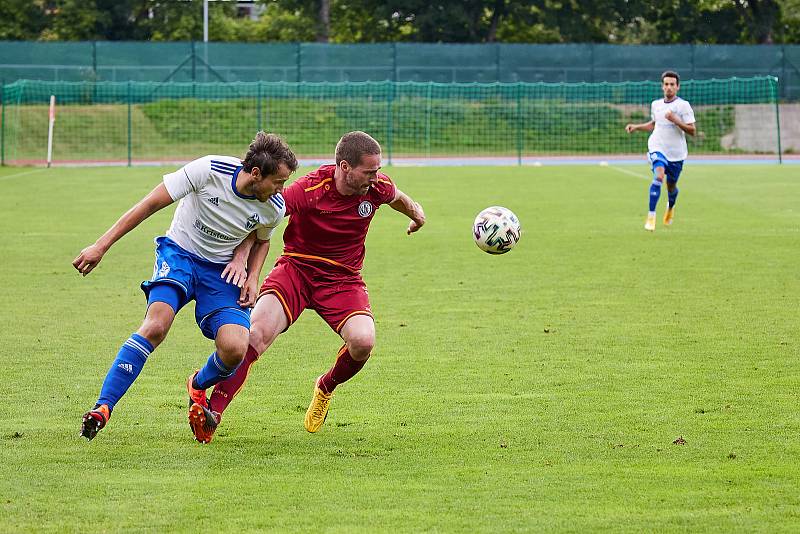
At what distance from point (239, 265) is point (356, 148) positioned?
2.87 feet

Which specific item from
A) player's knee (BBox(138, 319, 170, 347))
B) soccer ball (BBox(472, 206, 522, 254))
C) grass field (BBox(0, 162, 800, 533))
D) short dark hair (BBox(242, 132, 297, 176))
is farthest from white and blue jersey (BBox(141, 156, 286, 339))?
soccer ball (BBox(472, 206, 522, 254))

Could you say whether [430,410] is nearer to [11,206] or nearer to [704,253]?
[704,253]

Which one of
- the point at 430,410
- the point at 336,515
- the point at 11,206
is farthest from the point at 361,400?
the point at 11,206

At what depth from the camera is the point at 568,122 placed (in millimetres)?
41438

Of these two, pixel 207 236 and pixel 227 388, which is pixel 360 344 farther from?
pixel 207 236

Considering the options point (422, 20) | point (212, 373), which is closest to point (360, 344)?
point (212, 373)

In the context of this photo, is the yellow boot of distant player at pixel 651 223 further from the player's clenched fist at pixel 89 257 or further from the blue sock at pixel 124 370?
the player's clenched fist at pixel 89 257

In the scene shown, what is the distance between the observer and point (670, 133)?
701 inches

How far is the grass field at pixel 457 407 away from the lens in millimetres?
5188

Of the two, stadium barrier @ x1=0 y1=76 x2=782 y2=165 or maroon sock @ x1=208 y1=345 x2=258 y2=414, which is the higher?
stadium barrier @ x1=0 y1=76 x2=782 y2=165

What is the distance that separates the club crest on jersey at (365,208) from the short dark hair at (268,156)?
72 centimetres

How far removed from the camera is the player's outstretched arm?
6090 mm

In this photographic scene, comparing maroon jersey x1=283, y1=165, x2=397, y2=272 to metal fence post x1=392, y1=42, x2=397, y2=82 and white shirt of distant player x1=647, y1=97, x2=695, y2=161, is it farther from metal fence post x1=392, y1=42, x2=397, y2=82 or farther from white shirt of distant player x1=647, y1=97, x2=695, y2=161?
metal fence post x1=392, y1=42, x2=397, y2=82

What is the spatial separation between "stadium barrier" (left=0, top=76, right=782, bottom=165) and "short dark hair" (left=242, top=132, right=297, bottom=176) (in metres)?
30.9
